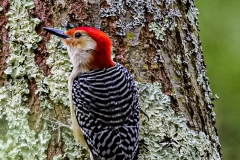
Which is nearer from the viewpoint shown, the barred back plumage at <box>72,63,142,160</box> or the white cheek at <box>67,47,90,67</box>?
the barred back plumage at <box>72,63,142,160</box>

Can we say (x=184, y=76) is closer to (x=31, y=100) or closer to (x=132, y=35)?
(x=132, y=35)

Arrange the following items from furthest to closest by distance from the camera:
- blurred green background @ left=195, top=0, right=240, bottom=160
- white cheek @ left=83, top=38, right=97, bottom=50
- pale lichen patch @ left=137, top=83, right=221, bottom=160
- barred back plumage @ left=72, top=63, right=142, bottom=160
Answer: blurred green background @ left=195, top=0, right=240, bottom=160 → white cheek @ left=83, top=38, right=97, bottom=50 → pale lichen patch @ left=137, top=83, right=221, bottom=160 → barred back plumage @ left=72, top=63, right=142, bottom=160

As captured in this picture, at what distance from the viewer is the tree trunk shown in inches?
127

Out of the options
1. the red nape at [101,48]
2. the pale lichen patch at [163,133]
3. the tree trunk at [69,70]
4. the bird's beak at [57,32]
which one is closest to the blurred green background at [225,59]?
the tree trunk at [69,70]

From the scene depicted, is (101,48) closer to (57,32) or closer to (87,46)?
(87,46)

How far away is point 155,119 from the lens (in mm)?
3350

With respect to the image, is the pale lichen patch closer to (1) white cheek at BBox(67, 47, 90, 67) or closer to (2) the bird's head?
(2) the bird's head

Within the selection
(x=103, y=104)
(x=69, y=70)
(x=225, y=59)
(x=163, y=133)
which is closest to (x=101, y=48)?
(x=69, y=70)

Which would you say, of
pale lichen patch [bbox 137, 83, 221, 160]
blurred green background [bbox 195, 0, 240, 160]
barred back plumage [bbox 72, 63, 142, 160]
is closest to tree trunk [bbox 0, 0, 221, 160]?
pale lichen patch [bbox 137, 83, 221, 160]

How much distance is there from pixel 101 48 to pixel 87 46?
0.22 metres

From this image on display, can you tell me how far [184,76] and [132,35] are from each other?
1.87 feet

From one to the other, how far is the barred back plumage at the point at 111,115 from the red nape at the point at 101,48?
0.36ft

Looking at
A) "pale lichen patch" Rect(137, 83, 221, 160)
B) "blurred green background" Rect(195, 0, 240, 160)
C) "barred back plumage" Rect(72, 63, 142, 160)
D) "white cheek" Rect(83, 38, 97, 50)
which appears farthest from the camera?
"blurred green background" Rect(195, 0, 240, 160)

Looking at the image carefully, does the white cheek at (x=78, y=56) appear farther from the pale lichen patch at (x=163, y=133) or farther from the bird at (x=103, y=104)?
the pale lichen patch at (x=163, y=133)
